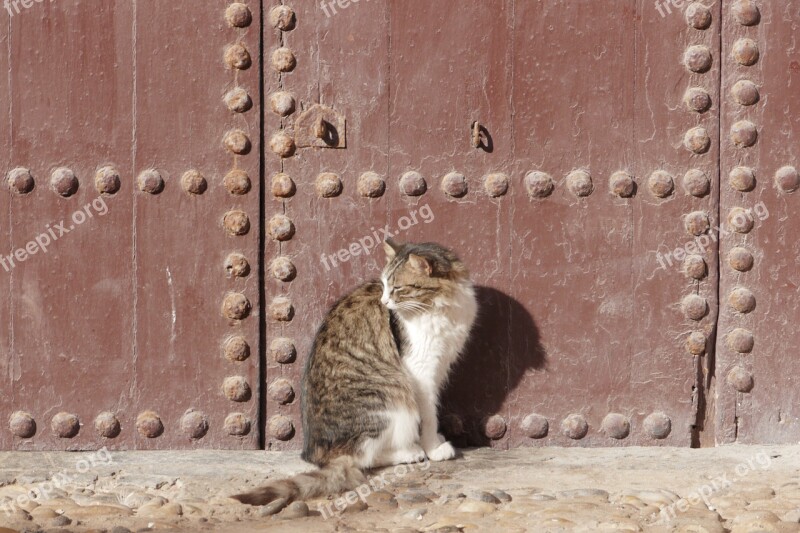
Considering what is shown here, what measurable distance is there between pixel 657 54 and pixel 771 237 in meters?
0.77

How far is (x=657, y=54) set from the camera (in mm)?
3477

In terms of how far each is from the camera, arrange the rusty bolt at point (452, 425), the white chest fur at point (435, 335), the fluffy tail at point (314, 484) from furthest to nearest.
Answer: the rusty bolt at point (452, 425)
the white chest fur at point (435, 335)
the fluffy tail at point (314, 484)

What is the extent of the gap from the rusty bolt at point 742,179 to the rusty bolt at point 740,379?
648 mm

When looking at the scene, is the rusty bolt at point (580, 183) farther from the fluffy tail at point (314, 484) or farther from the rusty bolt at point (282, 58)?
the fluffy tail at point (314, 484)

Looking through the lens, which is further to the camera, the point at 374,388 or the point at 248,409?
the point at 248,409

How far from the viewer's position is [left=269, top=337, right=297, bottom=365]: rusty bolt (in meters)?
3.53

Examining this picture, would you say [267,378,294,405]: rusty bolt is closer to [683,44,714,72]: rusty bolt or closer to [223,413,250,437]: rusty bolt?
[223,413,250,437]: rusty bolt

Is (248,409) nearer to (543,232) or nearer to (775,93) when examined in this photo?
(543,232)

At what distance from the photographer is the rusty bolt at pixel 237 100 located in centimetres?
344

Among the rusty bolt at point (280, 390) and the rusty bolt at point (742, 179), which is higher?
the rusty bolt at point (742, 179)

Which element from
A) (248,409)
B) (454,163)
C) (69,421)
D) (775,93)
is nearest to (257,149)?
(454,163)

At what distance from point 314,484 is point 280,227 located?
3.08ft

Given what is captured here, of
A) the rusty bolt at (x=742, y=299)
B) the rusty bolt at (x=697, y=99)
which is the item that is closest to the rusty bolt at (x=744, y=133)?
the rusty bolt at (x=697, y=99)

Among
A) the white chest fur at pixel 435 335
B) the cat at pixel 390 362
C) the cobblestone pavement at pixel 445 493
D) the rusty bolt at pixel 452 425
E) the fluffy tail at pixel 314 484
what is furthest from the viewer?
the rusty bolt at pixel 452 425
